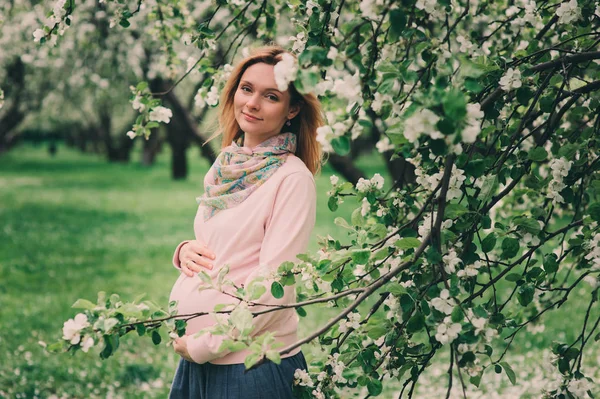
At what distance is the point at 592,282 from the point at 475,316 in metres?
0.85

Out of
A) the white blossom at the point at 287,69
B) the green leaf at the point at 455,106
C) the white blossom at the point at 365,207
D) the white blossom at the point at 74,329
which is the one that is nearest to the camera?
the green leaf at the point at 455,106

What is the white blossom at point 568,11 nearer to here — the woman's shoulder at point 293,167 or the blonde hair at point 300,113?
the blonde hair at point 300,113

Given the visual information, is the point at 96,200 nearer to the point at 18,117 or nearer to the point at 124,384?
the point at 18,117

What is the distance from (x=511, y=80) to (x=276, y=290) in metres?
0.95

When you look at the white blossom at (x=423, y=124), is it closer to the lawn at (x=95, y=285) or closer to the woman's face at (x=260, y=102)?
the woman's face at (x=260, y=102)

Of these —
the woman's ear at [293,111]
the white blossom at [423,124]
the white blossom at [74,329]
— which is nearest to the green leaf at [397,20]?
the white blossom at [423,124]

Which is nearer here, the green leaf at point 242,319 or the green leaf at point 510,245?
the green leaf at point 242,319

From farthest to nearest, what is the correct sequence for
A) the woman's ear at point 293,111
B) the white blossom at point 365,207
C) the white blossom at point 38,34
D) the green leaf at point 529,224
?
the white blossom at point 38,34 < the white blossom at point 365,207 < the woman's ear at point 293,111 < the green leaf at point 529,224

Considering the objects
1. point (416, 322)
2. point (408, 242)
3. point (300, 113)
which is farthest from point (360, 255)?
point (300, 113)

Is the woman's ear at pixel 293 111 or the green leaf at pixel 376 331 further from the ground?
the woman's ear at pixel 293 111

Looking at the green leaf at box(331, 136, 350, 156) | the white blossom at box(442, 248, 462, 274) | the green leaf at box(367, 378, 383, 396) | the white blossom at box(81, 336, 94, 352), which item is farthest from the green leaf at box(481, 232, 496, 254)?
the white blossom at box(81, 336, 94, 352)

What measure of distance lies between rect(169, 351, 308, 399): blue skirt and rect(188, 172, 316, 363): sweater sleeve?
0.32ft

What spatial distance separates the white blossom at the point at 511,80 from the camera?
2.06 metres

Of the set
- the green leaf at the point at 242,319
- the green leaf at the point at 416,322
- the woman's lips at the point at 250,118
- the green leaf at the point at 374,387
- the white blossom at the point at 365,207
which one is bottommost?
the green leaf at the point at 374,387
